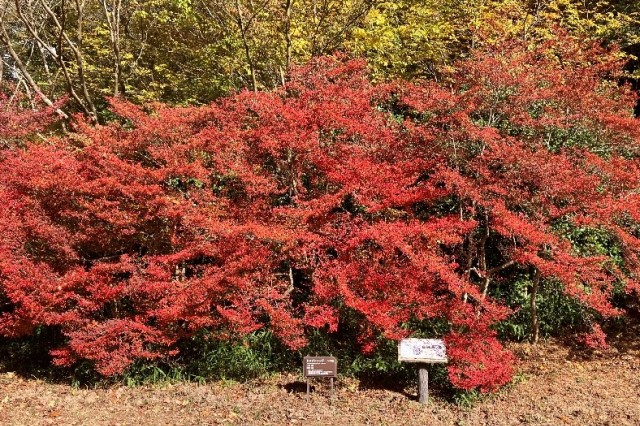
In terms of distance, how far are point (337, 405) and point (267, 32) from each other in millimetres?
8471

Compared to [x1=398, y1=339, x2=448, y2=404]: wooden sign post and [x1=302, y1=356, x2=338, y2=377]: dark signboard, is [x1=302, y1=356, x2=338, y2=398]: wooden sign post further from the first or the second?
[x1=398, y1=339, x2=448, y2=404]: wooden sign post

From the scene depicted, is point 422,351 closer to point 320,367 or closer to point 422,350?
point 422,350

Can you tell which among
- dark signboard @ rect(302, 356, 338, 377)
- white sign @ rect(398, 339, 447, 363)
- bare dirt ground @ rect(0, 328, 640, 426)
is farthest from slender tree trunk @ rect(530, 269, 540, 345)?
dark signboard @ rect(302, 356, 338, 377)

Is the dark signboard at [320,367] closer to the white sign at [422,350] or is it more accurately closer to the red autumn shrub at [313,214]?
the red autumn shrub at [313,214]

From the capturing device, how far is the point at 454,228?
253 inches

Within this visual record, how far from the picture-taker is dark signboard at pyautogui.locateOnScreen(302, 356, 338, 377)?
632 cm

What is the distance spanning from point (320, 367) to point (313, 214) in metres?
1.98

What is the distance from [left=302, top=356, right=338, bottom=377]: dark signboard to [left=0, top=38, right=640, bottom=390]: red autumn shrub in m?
0.36

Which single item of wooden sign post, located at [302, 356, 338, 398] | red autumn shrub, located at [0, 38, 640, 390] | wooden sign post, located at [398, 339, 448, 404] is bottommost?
wooden sign post, located at [302, 356, 338, 398]

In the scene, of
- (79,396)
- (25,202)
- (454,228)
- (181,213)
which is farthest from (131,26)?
(454,228)

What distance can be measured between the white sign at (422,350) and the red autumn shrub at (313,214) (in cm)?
20

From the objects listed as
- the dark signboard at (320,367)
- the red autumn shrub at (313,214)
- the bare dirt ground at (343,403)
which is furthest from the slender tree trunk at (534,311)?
the dark signboard at (320,367)

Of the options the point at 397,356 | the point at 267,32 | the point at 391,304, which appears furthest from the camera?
the point at 267,32

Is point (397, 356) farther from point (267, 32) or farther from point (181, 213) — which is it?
point (267, 32)
